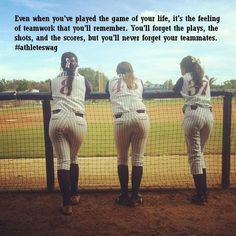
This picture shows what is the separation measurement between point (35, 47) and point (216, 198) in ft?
14.8

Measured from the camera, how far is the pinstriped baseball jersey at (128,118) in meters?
4.41

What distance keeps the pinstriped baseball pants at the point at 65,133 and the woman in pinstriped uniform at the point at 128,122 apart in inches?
19.4

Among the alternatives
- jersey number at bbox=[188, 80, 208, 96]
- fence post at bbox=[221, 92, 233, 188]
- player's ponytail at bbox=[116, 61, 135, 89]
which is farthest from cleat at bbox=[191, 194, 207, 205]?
player's ponytail at bbox=[116, 61, 135, 89]

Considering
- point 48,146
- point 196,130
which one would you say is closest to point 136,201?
point 196,130

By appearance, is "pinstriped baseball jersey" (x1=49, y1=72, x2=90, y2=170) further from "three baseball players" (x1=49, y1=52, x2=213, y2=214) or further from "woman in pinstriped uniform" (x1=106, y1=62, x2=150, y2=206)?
"woman in pinstriped uniform" (x1=106, y1=62, x2=150, y2=206)

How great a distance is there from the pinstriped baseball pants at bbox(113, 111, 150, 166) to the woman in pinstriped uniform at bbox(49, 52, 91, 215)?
0.46 metres

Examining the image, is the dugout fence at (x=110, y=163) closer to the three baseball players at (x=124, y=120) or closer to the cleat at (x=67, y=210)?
the three baseball players at (x=124, y=120)

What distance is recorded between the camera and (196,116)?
4.56m

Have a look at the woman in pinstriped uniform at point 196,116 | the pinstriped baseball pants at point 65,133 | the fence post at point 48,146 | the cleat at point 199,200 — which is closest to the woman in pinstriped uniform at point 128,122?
the pinstriped baseball pants at point 65,133

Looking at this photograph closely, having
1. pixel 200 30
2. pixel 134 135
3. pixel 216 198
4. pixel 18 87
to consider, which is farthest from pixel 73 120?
Answer: pixel 18 87

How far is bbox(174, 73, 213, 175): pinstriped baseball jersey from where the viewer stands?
4.58 metres

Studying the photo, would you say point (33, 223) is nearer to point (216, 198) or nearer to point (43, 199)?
point (43, 199)

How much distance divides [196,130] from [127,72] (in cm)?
119

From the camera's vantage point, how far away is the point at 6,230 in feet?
12.6
